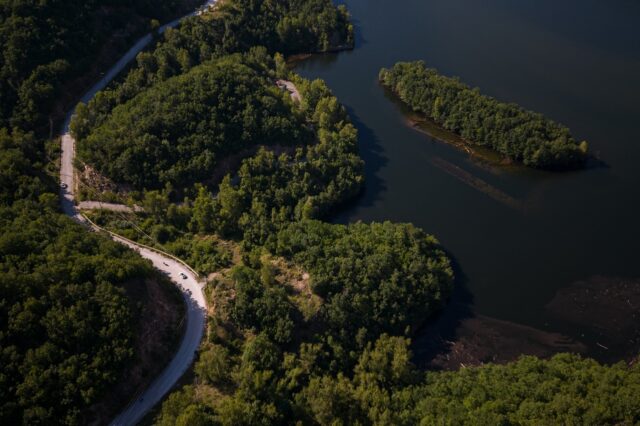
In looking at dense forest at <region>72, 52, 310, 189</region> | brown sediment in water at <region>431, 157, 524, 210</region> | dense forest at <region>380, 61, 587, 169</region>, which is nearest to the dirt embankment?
dense forest at <region>72, 52, 310, 189</region>

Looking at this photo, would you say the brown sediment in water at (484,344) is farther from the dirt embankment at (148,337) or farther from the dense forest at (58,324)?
the dense forest at (58,324)

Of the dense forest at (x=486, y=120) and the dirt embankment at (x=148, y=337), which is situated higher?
the dense forest at (x=486, y=120)

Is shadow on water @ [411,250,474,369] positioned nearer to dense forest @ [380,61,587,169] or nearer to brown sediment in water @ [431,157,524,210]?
brown sediment in water @ [431,157,524,210]

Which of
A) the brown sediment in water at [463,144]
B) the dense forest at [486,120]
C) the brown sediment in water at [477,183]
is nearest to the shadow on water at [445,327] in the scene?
the brown sediment in water at [477,183]

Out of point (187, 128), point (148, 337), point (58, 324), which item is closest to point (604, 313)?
point (148, 337)

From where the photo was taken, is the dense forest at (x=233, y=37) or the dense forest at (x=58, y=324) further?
the dense forest at (x=233, y=37)

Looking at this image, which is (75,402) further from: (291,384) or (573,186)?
(573,186)
